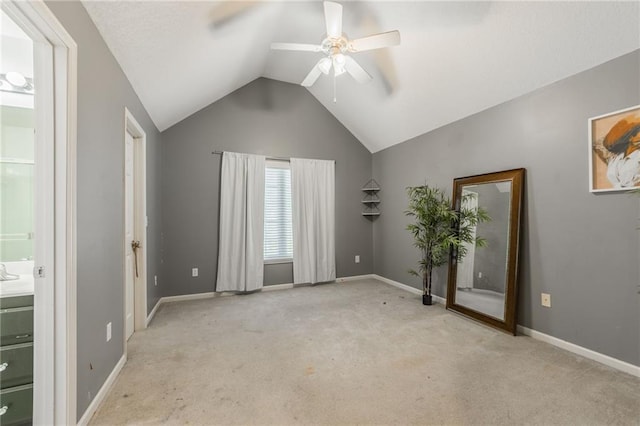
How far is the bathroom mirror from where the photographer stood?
266 cm

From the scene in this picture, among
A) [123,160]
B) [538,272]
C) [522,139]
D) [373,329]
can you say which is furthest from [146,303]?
[522,139]

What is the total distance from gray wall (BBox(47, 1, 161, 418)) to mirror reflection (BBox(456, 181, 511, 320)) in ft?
11.3

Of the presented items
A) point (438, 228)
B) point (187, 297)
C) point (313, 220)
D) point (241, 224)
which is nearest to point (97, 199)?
point (241, 224)

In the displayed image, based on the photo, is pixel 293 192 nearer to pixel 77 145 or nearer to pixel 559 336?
pixel 77 145

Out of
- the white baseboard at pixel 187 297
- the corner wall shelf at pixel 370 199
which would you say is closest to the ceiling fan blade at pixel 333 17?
the corner wall shelf at pixel 370 199

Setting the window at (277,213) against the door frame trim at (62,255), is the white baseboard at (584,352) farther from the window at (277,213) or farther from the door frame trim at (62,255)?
the door frame trim at (62,255)

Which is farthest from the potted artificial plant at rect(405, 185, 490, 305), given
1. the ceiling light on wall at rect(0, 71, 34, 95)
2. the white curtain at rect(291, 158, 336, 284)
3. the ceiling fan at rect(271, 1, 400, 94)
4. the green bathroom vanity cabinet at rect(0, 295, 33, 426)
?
the ceiling light on wall at rect(0, 71, 34, 95)

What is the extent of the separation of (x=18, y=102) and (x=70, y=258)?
1522 mm

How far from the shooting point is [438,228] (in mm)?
3539

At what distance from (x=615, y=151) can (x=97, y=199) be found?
380 centimetres

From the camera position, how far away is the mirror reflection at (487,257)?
2.77 metres

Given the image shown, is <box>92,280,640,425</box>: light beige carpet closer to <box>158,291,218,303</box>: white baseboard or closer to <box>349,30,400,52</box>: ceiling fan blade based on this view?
<box>158,291,218,303</box>: white baseboard

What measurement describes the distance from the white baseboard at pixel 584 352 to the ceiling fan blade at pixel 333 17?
3.30m

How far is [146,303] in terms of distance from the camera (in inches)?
111
